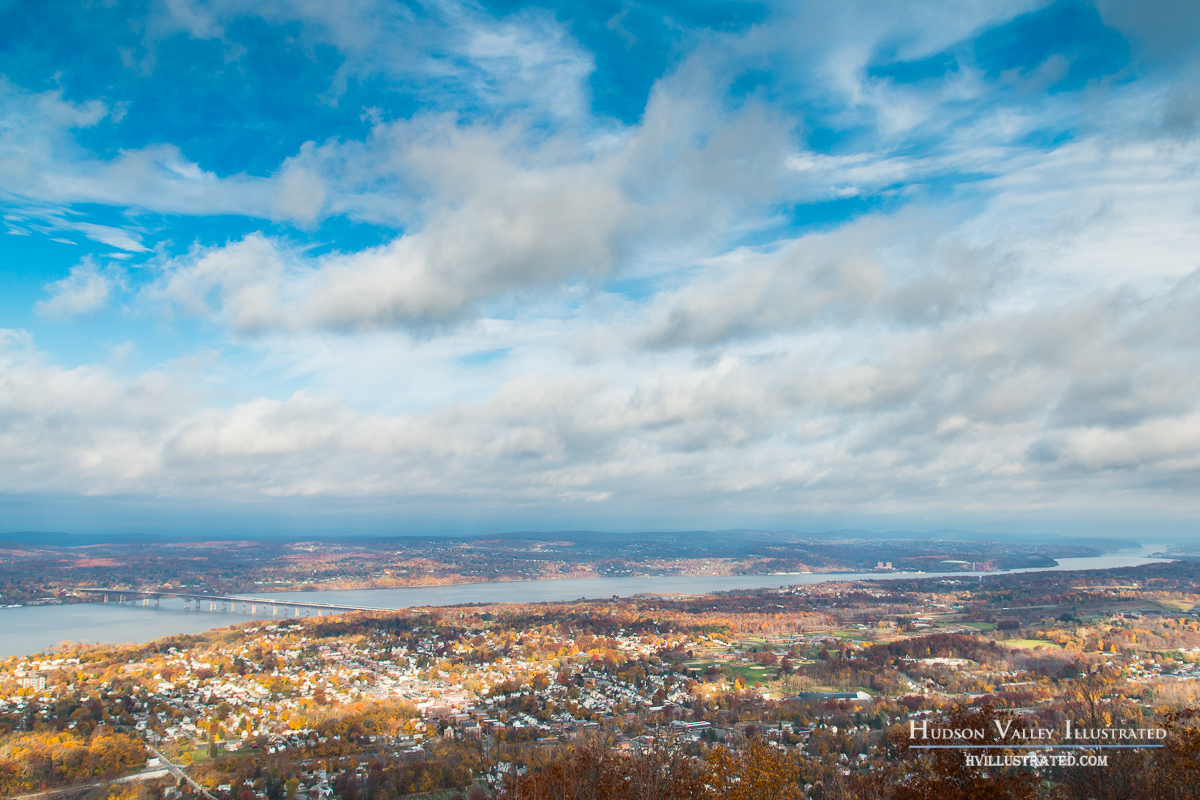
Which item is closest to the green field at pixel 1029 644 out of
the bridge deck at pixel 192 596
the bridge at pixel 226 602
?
the bridge at pixel 226 602

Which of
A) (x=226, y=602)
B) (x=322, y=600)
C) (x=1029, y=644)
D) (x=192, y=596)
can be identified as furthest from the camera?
(x=322, y=600)

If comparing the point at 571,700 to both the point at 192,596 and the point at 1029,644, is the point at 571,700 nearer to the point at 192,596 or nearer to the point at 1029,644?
the point at 1029,644

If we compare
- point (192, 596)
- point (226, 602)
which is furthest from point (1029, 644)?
point (192, 596)

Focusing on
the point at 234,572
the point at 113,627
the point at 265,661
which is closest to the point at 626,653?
the point at 265,661

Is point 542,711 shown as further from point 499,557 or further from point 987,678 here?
point 499,557

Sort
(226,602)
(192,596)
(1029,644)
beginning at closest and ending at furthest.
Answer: (1029,644), (226,602), (192,596)

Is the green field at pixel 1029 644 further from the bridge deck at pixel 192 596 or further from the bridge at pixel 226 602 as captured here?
the bridge deck at pixel 192 596

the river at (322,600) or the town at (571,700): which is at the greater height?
the town at (571,700)
